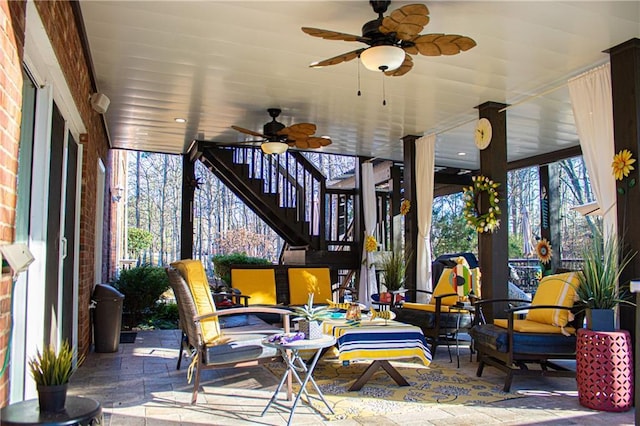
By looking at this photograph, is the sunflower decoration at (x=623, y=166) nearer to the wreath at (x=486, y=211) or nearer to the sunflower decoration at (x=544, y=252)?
the wreath at (x=486, y=211)

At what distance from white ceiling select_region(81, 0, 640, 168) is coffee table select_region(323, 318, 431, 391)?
2.52 meters

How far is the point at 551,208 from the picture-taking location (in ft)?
30.7

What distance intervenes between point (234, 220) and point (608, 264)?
1368cm

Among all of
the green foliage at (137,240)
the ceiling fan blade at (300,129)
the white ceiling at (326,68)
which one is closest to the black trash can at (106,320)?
the white ceiling at (326,68)

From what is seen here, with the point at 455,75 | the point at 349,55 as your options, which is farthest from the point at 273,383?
the point at 455,75

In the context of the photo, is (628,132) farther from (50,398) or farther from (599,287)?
(50,398)

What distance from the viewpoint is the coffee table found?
4.09 metres

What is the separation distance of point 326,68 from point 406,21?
187 centimetres

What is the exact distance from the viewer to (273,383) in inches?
174

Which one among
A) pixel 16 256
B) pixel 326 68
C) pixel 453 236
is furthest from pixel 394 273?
pixel 453 236

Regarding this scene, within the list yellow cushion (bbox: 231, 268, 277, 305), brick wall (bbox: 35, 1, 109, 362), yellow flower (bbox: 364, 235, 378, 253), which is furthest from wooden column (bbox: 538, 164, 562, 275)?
brick wall (bbox: 35, 1, 109, 362)

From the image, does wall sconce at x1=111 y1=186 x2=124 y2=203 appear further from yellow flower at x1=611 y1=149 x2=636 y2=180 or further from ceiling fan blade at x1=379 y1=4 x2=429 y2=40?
yellow flower at x1=611 y1=149 x2=636 y2=180

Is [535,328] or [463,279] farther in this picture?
[463,279]

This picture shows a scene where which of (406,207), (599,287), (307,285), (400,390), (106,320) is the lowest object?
(400,390)
